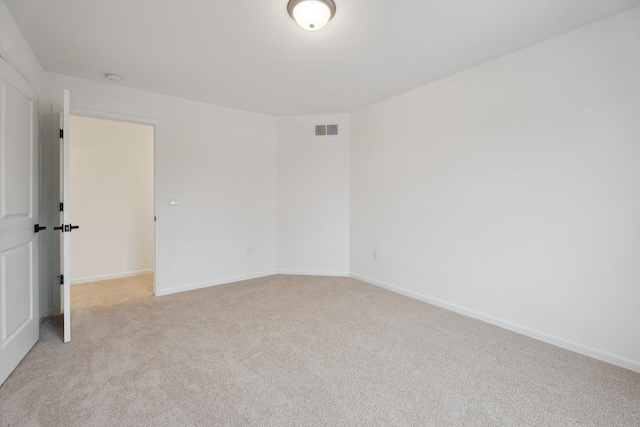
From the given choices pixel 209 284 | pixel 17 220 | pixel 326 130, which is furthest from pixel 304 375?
pixel 326 130

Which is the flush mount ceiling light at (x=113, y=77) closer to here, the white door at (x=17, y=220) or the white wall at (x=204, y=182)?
the white wall at (x=204, y=182)

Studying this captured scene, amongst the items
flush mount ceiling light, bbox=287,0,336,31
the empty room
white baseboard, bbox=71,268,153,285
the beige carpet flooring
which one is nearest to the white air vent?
the empty room

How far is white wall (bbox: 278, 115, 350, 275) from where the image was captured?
182 inches

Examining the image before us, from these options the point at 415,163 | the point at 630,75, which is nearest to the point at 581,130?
the point at 630,75

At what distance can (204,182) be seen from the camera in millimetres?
4039

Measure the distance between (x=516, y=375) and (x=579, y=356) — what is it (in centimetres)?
72

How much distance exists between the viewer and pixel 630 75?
6.78ft

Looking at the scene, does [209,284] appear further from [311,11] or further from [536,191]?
[536,191]

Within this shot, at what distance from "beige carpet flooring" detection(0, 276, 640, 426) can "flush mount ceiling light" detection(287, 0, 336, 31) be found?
242 cm

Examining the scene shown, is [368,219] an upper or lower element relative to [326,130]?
lower

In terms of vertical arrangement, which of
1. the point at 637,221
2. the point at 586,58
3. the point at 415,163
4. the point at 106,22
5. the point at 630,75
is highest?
the point at 106,22

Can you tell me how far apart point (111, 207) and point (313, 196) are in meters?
3.12

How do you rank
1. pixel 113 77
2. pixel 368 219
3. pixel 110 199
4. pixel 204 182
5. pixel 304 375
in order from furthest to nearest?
pixel 110 199 → pixel 368 219 → pixel 204 182 → pixel 113 77 → pixel 304 375

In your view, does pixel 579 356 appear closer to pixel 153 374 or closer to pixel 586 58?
pixel 586 58
